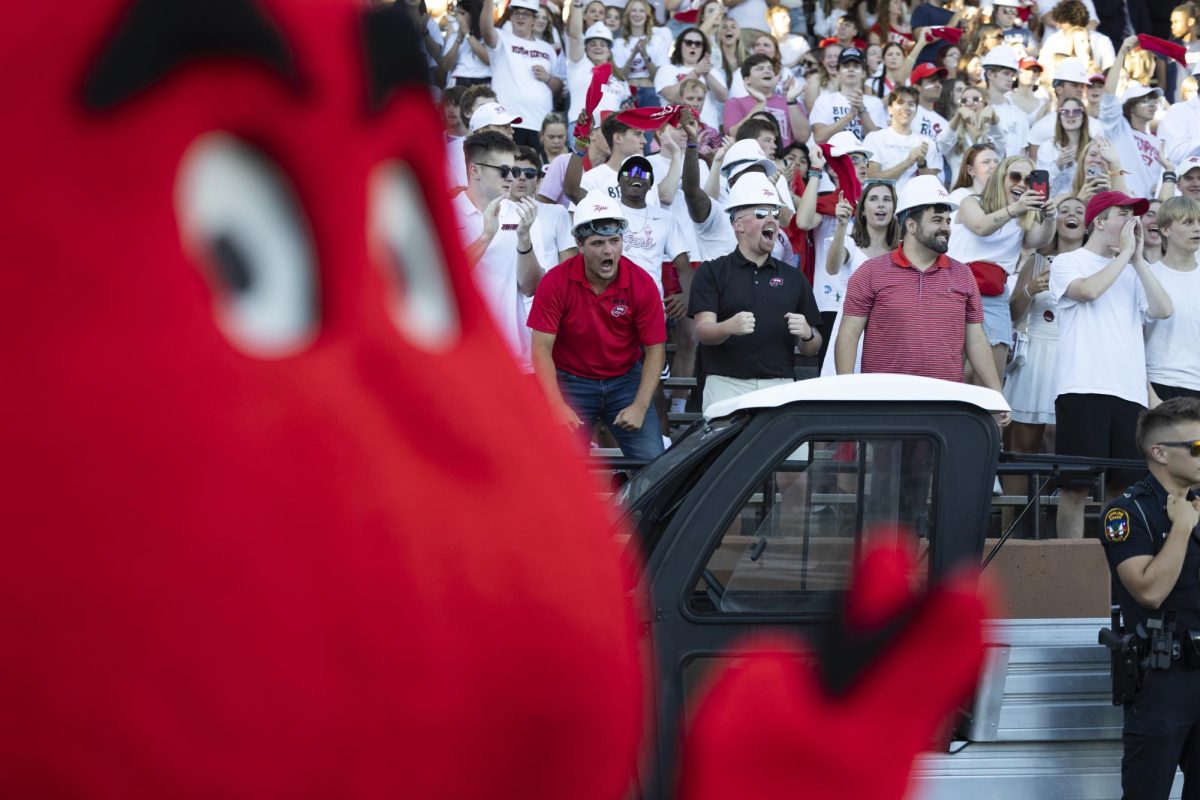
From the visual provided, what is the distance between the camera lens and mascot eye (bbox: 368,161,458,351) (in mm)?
1017

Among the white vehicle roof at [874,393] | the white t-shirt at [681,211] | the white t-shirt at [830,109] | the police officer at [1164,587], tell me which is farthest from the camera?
the white t-shirt at [830,109]

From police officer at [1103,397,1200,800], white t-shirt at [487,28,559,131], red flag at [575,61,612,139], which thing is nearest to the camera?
police officer at [1103,397,1200,800]

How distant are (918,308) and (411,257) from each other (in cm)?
566

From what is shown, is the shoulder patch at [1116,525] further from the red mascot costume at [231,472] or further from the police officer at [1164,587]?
the red mascot costume at [231,472]

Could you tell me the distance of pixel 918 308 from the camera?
6.51 m

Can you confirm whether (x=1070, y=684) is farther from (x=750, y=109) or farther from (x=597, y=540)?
(x=750, y=109)

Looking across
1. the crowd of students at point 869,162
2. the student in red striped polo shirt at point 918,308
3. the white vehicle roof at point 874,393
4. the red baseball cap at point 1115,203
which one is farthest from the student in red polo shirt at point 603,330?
the red baseball cap at point 1115,203

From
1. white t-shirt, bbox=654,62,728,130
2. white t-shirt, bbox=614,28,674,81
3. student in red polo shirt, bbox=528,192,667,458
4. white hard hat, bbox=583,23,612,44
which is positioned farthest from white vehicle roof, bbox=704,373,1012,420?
white t-shirt, bbox=614,28,674,81

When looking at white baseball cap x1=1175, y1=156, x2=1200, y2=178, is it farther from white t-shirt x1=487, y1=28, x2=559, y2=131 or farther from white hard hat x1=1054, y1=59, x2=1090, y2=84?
white t-shirt x1=487, y1=28, x2=559, y2=131

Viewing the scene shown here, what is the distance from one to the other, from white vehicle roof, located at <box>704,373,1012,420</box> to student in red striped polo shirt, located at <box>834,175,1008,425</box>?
7.60ft

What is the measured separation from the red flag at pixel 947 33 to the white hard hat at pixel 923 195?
6509 millimetres

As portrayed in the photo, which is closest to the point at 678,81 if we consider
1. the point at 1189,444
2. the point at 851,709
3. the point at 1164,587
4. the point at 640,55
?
the point at 640,55

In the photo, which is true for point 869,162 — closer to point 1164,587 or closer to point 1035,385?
point 1035,385

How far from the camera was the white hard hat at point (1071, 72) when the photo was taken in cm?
1106
